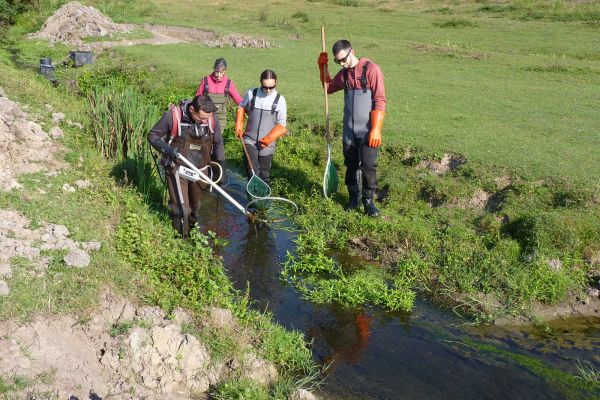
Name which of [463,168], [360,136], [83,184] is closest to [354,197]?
[360,136]

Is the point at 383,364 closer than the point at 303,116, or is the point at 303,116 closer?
the point at 383,364

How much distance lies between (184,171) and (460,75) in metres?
11.3

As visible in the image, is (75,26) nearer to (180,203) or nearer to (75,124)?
(75,124)

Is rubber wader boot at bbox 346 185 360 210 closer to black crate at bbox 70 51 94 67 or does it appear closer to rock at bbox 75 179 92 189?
rock at bbox 75 179 92 189

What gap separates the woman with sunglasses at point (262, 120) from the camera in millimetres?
8273

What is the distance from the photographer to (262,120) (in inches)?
330

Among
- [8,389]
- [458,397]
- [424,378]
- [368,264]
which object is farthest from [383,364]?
[8,389]

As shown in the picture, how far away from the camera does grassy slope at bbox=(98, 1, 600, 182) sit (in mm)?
9758

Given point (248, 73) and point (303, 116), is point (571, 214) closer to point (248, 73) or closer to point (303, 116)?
point (303, 116)

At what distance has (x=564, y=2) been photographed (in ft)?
95.7

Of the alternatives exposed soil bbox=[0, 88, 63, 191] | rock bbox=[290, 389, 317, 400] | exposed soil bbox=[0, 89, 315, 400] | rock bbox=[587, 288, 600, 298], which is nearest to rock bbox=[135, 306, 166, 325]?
exposed soil bbox=[0, 89, 315, 400]

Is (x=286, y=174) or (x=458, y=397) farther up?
(x=286, y=174)

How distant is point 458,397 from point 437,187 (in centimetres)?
388

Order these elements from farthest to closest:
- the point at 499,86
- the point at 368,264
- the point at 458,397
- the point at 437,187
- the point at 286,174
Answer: the point at 499,86 → the point at 286,174 → the point at 437,187 → the point at 368,264 → the point at 458,397
